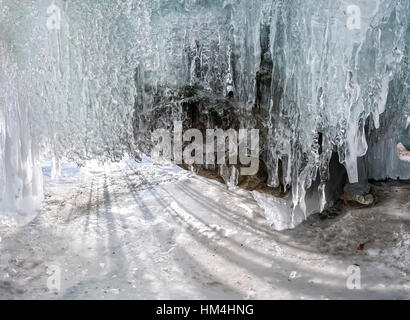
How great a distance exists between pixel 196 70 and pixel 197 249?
1993 mm

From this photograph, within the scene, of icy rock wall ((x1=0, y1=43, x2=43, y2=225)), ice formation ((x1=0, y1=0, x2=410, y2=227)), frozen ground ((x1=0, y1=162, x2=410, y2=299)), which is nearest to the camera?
ice formation ((x1=0, y1=0, x2=410, y2=227))

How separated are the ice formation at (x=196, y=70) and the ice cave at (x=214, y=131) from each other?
0.01 m

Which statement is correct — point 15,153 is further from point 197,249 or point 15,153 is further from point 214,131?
point 197,249

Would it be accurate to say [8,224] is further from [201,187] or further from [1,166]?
[201,187]

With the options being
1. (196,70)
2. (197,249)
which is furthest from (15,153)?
(197,249)

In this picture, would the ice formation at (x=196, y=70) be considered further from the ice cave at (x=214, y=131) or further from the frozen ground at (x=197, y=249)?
the frozen ground at (x=197, y=249)

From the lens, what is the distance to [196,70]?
3236 millimetres

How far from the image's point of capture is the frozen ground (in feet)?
10.2

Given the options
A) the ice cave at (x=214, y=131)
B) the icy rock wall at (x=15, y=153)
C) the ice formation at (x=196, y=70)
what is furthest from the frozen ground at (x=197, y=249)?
the ice formation at (x=196, y=70)

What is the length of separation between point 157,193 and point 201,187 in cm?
72

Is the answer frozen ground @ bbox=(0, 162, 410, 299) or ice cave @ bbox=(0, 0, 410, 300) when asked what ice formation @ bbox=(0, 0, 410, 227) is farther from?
frozen ground @ bbox=(0, 162, 410, 299)

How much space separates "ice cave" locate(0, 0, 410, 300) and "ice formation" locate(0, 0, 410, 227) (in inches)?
0.5

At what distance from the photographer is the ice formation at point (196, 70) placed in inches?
107

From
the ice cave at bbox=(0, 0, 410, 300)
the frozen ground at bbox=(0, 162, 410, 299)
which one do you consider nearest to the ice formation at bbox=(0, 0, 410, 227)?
the ice cave at bbox=(0, 0, 410, 300)
